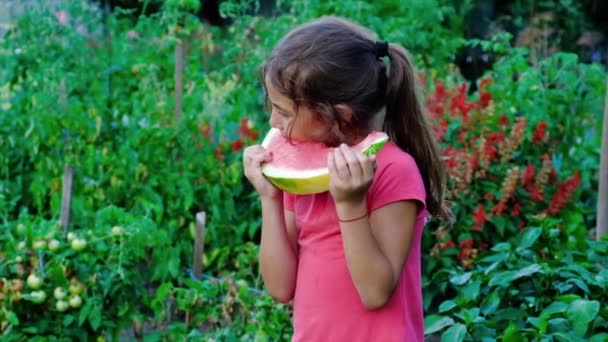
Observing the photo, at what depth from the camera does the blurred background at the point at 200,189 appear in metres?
3.68

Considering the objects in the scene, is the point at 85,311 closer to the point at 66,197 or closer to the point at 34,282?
the point at 34,282

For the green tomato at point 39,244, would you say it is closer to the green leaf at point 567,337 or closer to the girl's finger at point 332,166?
the green leaf at point 567,337

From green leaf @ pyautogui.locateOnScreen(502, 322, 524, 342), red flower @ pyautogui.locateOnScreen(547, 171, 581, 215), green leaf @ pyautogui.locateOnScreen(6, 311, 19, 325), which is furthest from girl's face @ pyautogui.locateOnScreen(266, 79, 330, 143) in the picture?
red flower @ pyautogui.locateOnScreen(547, 171, 581, 215)

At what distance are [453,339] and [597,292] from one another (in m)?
0.64

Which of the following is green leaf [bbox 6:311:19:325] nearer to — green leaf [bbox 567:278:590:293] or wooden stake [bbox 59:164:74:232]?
wooden stake [bbox 59:164:74:232]

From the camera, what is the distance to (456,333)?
10.2 feet

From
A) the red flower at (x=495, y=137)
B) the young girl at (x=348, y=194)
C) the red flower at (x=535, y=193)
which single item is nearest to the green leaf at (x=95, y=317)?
the young girl at (x=348, y=194)

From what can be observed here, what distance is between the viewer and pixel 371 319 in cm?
216

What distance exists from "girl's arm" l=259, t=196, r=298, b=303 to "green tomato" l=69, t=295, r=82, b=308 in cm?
165

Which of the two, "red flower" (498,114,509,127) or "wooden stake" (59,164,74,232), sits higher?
"red flower" (498,114,509,127)

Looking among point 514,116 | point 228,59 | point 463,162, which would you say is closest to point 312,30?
point 463,162

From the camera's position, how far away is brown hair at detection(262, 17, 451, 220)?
6.79 ft

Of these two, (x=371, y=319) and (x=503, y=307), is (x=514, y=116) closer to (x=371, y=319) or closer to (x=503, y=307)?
(x=503, y=307)

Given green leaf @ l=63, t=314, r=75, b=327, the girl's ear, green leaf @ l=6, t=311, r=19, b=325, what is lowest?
green leaf @ l=63, t=314, r=75, b=327
